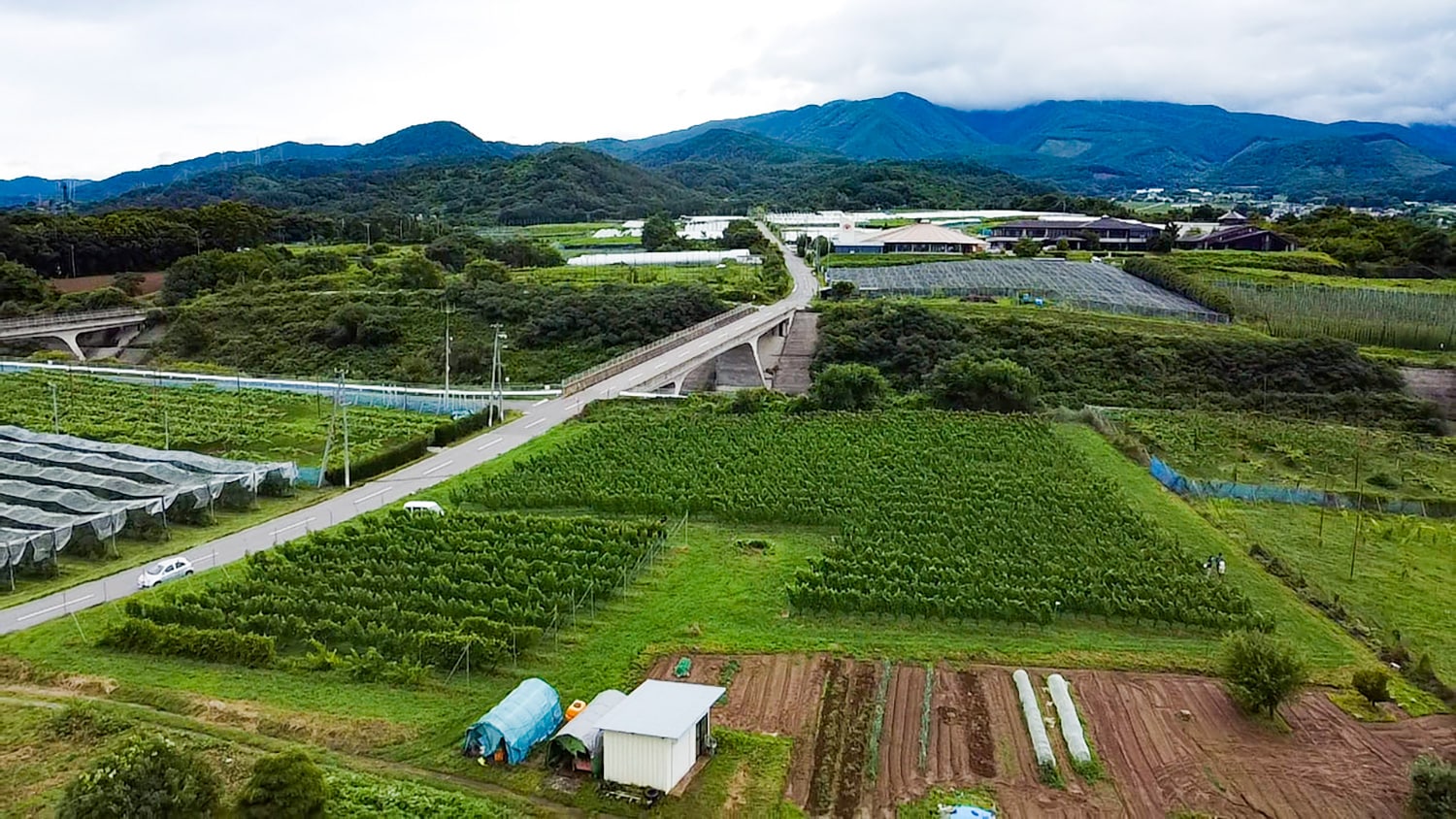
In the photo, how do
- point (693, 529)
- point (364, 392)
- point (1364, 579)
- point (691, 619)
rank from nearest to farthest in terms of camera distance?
point (691, 619) → point (1364, 579) → point (693, 529) → point (364, 392)

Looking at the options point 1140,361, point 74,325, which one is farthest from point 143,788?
point 74,325

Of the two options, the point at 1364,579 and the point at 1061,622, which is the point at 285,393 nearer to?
the point at 1061,622

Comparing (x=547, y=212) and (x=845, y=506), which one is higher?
(x=547, y=212)

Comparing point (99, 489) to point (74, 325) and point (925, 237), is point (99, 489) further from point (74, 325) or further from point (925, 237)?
point (925, 237)

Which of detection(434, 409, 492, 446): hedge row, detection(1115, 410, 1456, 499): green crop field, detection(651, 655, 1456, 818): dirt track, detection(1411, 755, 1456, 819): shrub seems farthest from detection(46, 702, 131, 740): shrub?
detection(1115, 410, 1456, 499): green crop field

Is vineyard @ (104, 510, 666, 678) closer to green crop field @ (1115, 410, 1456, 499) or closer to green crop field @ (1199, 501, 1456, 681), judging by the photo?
green crop field @ (1199, 501, 1456, 681)

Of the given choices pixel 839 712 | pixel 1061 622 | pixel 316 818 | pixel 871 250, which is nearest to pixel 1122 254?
pixel 871 250
